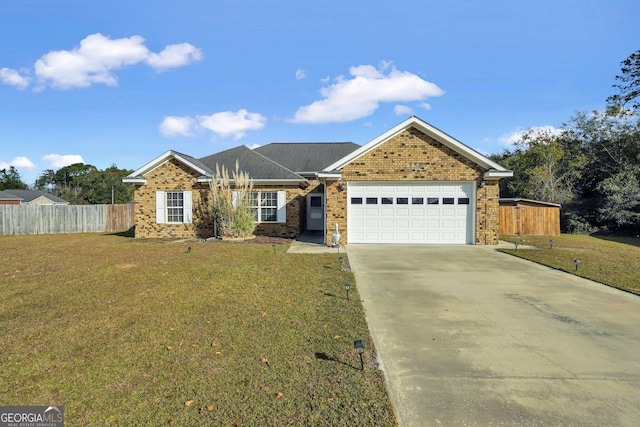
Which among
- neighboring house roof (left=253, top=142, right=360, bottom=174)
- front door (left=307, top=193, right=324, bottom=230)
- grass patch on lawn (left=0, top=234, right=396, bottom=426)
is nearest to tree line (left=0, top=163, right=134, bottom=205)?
neighboring house roof (left=253, top=142, right=360, bottom=174)

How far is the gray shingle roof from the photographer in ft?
56.4

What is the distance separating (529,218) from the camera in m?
17.8

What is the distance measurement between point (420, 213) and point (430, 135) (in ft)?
10.1

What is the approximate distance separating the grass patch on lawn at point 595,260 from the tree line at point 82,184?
49.3 metres

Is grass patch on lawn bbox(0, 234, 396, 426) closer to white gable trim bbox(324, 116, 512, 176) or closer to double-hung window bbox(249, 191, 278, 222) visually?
white gable trim bbox(324, 116, 512, 176)

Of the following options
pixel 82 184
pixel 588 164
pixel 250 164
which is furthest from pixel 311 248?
pixel 82 184

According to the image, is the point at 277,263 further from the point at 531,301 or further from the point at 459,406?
the point at 459,406

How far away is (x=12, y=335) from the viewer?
4.70m

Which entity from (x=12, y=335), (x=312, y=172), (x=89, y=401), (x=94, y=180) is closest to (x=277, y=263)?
(x=12, y=335)

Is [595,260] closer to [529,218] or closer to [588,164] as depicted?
[529,218]

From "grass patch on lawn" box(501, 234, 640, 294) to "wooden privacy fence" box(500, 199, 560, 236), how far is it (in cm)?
283

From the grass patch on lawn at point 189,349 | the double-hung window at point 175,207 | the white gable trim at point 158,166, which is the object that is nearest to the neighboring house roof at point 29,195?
the white gable trim at point 158,166

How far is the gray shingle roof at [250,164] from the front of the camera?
17203 mm

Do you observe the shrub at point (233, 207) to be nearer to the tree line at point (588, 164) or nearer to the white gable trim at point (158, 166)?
the white gable trim at point (158, 166)
